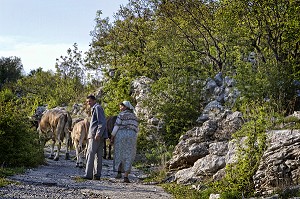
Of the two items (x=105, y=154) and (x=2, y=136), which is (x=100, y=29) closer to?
(x=105, y=154)

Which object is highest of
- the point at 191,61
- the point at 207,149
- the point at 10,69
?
the point at 10,69

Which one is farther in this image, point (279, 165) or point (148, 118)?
point (148, 118)

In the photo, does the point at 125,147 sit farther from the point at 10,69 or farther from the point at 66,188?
the point at 10,69

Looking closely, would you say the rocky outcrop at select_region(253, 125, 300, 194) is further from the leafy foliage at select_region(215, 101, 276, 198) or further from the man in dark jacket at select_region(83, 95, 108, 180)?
the man in dark jacket at select_region(83, 95, 108, 180)

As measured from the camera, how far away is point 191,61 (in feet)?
84.3

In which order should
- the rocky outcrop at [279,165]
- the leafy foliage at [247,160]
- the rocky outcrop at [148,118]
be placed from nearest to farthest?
the rocky outcrop at [279,165]
the leafy foliage at [247,160]
the rocky outcrop at [148,118]

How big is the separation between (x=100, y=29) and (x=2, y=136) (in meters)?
23.0

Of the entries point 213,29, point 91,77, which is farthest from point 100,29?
point 213,29

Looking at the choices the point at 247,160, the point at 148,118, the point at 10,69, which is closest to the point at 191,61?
the point at 148,118

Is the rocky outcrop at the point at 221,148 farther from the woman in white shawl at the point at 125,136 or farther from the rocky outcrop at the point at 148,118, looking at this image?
the woman in white shawl at the point at 125,136

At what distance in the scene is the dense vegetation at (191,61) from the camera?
52.5ft

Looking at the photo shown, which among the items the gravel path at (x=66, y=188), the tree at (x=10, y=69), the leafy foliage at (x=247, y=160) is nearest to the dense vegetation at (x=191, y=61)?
the leafy foliage at (x=247, y=160)

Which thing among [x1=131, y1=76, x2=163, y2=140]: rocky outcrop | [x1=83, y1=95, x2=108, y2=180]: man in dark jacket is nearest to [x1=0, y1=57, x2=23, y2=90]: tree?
[x1=131, y1=76, x2=163, y2=140]: rocky outcrop

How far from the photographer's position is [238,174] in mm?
10609
